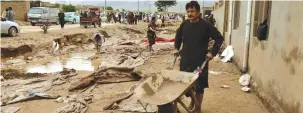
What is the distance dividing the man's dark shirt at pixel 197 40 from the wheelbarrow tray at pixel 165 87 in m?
0.44

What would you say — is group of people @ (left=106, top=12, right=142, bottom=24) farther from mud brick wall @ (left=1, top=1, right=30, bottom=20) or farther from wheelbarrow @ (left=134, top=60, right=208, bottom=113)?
wheelbarrow @ (left=134, top=60, right=208, bottom=113)

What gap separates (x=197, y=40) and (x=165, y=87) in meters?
0.77

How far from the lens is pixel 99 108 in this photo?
17.6 ft

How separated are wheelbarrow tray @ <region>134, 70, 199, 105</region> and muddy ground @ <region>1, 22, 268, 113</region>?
141 centimetres

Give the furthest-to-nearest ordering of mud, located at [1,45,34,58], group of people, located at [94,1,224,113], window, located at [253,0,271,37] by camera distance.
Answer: mud, located at [1,45,34,58], window, located at [253,0,271,37], group of people, located at [94,1,224,113]

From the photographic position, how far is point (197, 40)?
13.8ft

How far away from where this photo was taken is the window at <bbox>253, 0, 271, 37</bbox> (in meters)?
6.08

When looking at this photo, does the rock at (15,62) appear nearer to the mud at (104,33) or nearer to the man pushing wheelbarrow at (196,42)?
the man pushing wheelbarrow at (196,42)

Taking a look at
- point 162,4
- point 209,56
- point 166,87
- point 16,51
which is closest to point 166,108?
point 166,87

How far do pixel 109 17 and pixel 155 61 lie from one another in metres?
31.6

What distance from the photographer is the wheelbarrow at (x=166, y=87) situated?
363cm

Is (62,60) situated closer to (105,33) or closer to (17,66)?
(17,66)

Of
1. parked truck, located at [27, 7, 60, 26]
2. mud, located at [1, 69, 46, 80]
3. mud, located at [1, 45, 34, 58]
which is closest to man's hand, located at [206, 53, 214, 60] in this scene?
mud, located at [1, 69, 46, 80]

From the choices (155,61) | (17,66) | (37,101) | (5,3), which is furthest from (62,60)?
(5,3)
